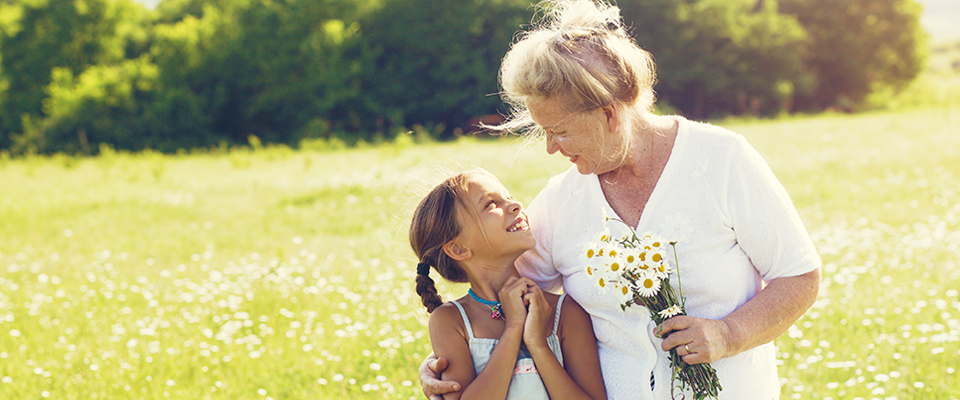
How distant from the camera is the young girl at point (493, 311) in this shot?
236cm

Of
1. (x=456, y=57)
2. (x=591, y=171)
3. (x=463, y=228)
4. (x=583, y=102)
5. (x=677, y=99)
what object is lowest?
(x=677, y=99)

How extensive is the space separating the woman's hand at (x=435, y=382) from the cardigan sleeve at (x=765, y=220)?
1.02 meters

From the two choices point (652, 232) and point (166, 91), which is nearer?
point (652, 232)

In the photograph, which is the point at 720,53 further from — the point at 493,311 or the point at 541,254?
the point at 493,311

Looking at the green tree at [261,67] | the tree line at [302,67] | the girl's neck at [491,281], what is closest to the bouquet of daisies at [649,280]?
the girl's neck at [491,281]

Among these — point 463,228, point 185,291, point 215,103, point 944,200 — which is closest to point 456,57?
point 215,103

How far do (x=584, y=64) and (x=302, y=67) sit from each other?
28984mm

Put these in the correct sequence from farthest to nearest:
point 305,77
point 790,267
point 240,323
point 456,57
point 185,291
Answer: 1. point 456,57
2. point 305,77
3. point 185,291
4. point 240,323
5. point 790,267

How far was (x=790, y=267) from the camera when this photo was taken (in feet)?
7.32

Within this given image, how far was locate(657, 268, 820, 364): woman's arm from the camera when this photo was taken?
2.12 m

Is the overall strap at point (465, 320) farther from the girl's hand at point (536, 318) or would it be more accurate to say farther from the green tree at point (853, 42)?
the green tree at point (853, 42)

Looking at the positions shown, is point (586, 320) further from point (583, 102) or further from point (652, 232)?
point (583, 102)

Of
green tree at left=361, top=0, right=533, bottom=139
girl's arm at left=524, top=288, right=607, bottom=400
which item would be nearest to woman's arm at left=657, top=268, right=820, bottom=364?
girl's arm at left=524, top=288, right=607, bottom=400

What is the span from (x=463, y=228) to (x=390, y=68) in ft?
101
